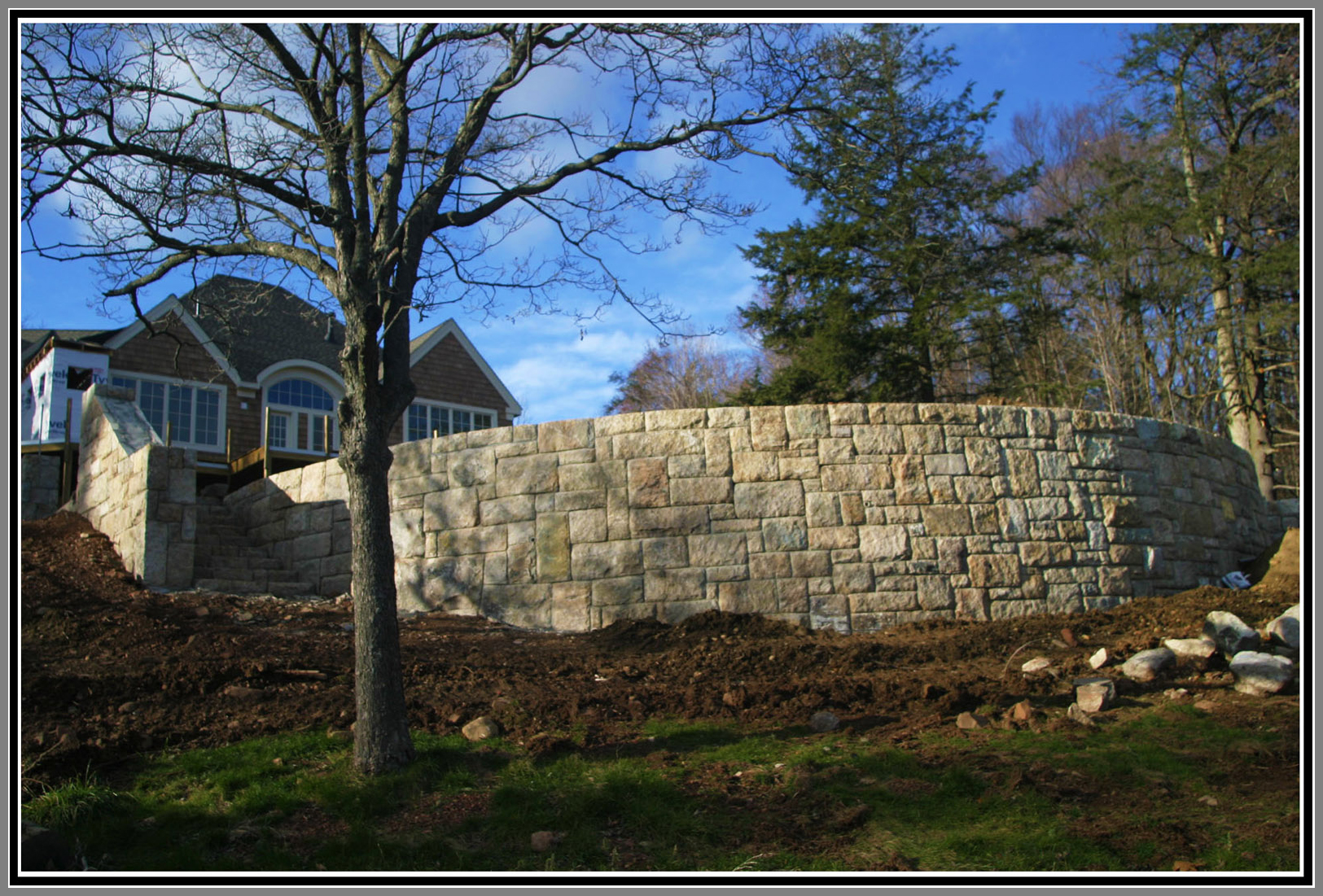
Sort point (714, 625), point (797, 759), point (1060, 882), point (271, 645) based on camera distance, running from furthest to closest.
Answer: point (714, 625), point (271, 645), point (797, 759), point (1060, 882)

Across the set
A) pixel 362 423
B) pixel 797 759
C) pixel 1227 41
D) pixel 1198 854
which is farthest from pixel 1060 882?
pixel 1227 41

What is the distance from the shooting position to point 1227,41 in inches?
411

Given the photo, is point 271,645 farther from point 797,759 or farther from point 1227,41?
point 1227,41

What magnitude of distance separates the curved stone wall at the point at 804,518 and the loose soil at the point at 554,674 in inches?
16.6

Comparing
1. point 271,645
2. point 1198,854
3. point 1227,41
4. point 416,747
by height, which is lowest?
point 1198,854

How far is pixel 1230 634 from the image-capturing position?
650 centimetres

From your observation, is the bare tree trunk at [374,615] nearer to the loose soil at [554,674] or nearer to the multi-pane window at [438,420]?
the loose soil at [554,674]

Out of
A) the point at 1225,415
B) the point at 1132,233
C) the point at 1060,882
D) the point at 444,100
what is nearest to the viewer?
the point at 1060,882

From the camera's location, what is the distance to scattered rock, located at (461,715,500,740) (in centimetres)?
520

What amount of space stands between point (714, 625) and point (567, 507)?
186 centimetres

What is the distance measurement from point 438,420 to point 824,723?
675 inches

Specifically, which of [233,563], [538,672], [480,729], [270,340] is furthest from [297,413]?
[480,729]

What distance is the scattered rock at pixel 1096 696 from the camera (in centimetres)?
554

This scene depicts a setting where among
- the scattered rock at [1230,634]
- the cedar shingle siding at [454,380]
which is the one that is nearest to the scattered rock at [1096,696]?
the scattered rock at [1230,634]
